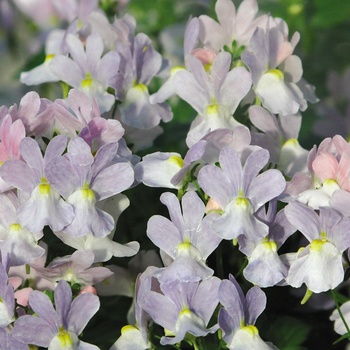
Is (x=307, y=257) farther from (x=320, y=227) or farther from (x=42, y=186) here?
(x=42, y=186)

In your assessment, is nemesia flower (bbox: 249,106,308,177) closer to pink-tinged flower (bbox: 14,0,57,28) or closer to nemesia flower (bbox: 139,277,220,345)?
nemesia flower (bbox: 139,277,220,345)

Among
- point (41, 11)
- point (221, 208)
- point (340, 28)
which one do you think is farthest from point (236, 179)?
point (41, 11)

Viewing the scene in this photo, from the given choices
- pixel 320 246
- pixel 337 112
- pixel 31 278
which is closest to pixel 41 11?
pixel 337 112

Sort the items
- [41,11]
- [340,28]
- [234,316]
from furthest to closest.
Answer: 1. [41,11]
2. [340,28]
3. [234,316]

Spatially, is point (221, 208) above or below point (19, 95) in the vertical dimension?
above

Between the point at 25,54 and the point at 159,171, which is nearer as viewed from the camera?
the point at 159,171

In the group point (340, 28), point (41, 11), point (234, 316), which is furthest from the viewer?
point (41, 11)

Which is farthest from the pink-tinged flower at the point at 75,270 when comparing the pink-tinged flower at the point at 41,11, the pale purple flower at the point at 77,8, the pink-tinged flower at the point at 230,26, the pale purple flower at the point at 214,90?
the pink-tinged flower at the point at 41,11
